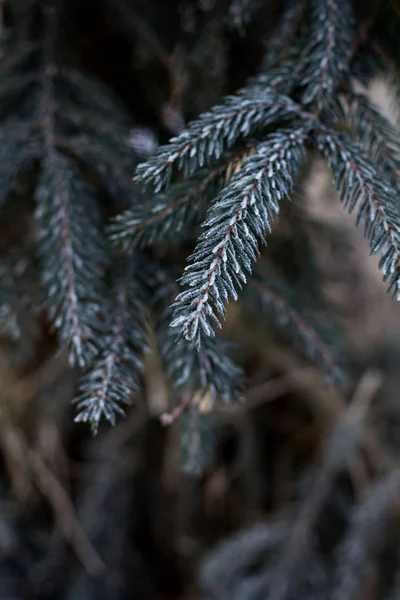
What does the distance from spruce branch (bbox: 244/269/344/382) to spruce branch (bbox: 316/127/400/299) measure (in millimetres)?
184

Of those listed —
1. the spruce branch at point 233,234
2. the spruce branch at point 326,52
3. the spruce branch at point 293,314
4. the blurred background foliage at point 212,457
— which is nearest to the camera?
the spruce branch at point 233,234

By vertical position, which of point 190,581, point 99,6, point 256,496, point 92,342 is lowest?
point 190,581

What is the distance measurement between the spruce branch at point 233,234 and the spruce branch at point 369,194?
4 cm

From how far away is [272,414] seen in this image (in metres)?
1.34

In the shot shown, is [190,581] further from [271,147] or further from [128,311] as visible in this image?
[271,147]

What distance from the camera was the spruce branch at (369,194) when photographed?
0.42 m

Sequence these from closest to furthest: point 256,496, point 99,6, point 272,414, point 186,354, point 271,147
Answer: point 271,147
point 186,354
point 99,6
point 256,496
point 272,414

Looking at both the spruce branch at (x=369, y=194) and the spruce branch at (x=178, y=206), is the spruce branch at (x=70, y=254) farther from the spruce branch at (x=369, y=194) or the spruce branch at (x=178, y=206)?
the spruce branch at (x=369, y=194)

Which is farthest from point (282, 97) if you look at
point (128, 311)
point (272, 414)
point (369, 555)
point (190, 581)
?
point (190, 581)

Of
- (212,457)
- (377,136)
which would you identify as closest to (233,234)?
(377,136)

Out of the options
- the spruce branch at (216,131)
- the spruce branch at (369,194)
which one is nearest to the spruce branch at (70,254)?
the spruce branch at (216,131)

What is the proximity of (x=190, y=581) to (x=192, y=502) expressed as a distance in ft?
0.95

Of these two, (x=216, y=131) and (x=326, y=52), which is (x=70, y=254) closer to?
(x=216, y=131)

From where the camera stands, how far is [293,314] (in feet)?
2.16
